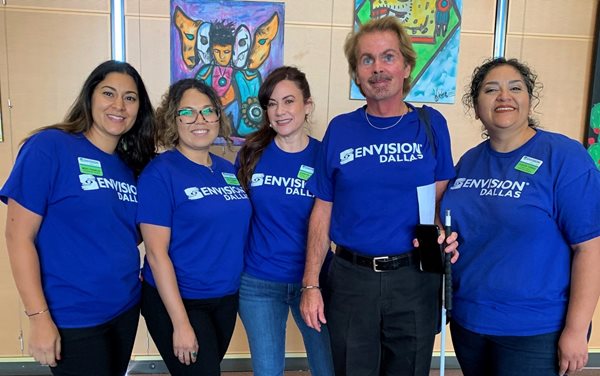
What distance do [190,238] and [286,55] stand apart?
1.47 m

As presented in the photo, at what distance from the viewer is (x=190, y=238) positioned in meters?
1.52

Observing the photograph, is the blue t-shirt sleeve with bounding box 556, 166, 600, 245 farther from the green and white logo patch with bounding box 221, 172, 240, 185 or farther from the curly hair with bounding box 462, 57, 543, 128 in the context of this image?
Answer: the green and white logo patch with bounding box 221, 172, 240, 185

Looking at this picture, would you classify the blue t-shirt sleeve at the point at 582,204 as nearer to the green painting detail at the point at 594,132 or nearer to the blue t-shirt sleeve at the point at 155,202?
the blue t-shirt sleeve at the point at 155,202

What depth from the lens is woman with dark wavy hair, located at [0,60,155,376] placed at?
130cm

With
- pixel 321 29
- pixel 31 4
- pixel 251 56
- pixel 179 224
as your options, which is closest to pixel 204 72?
pixel 251 56

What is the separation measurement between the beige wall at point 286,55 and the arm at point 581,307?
155 centimetres

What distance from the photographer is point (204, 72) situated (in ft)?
8.22

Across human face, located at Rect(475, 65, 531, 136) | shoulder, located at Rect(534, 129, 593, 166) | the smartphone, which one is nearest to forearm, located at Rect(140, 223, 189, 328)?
the smartphone

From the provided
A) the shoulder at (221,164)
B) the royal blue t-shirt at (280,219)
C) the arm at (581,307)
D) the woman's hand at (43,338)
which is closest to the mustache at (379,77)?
the royal blue t-shirt at (280,219)

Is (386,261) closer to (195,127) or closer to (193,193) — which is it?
(193,193)

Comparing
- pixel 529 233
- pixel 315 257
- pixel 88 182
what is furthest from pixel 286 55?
pixel 529 233

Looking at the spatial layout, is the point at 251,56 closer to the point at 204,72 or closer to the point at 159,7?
the point at 204,72

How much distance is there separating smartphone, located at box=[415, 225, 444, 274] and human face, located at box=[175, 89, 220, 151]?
865 millimetres

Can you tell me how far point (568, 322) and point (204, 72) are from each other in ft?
7.11
